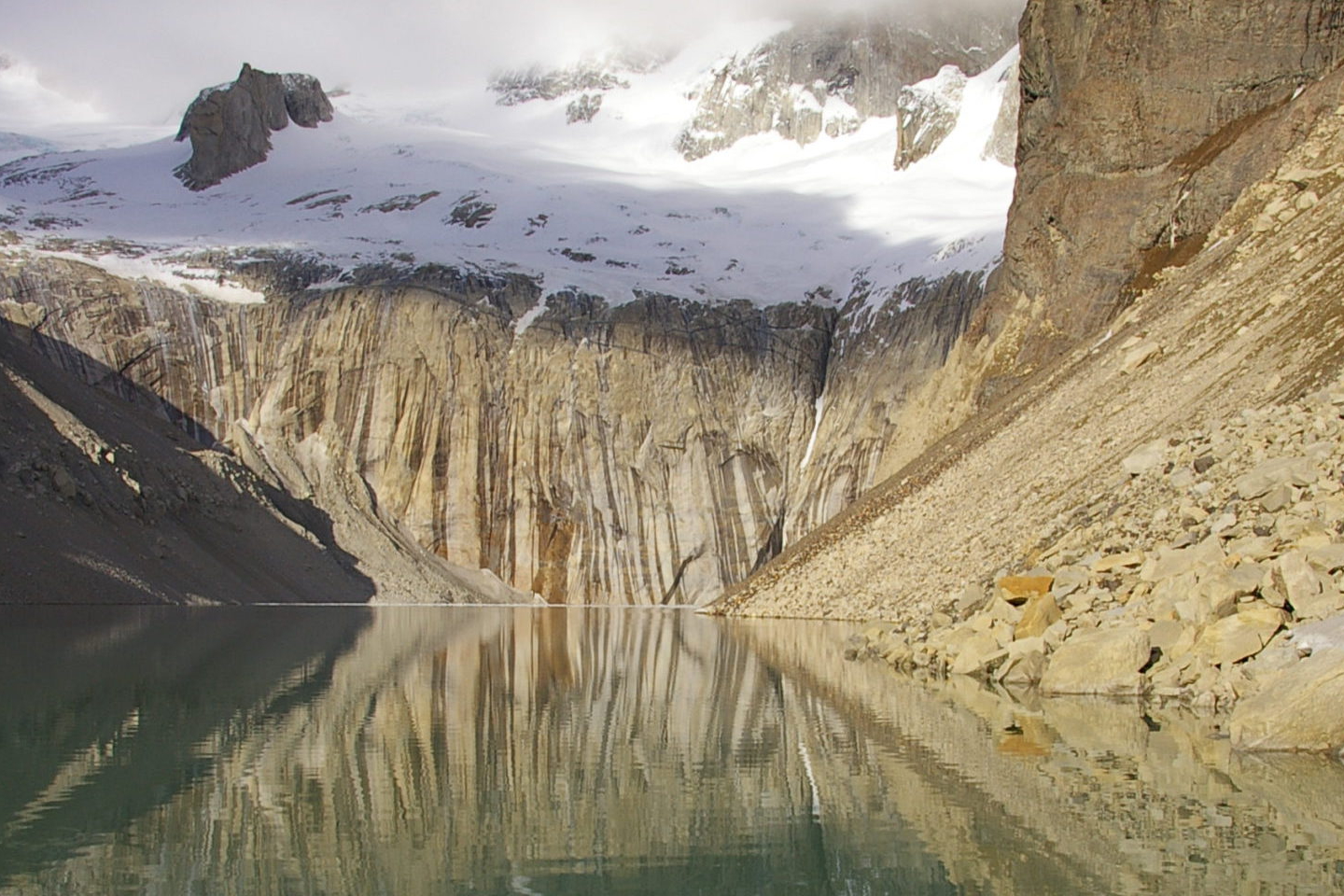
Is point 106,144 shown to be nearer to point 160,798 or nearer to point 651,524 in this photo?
point 651,524

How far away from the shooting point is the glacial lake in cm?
945

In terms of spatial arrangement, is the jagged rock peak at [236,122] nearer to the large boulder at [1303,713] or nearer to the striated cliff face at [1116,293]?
the striated cliff face at [1116,293]

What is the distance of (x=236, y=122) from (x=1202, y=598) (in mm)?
109660

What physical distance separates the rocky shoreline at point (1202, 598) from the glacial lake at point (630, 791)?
25.6 inches

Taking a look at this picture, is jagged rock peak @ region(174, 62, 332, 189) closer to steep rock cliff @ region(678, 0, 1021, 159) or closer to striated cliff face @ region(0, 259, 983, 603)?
steep rock cliff @ region(678, 0, 1021, 159)

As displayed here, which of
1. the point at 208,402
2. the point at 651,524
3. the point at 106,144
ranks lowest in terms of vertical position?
the point at 651,524

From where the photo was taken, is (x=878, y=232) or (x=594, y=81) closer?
(x=878, y=232)

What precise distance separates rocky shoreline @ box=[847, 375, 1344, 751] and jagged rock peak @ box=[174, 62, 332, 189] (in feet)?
322

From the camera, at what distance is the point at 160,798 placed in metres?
11.9

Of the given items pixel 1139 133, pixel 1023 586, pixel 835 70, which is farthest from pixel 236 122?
pixel 1023 586

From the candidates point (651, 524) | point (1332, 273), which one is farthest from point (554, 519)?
point (1332, 273)

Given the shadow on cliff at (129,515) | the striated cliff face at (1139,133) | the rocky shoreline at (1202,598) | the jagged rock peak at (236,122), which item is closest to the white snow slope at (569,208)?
the jagged rock peak at (236,122)

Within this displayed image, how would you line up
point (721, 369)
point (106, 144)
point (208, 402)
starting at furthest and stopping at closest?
point (106, 144), point (721, 369), point (208, 402)

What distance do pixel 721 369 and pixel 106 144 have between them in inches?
3451
